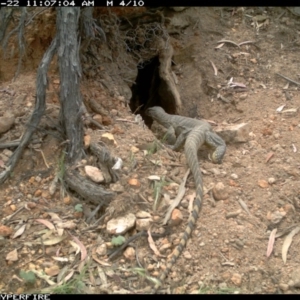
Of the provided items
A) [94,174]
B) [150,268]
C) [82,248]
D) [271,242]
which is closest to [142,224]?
[150,268]

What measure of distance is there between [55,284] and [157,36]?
4179 millimetres

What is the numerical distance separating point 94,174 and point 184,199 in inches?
33.2

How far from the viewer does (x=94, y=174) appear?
4398mm

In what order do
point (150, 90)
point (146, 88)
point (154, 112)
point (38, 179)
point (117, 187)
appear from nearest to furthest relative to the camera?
point (117, 187) < point (38, 179) < point (154, 112) < point (150, 90) < point (146, 88)

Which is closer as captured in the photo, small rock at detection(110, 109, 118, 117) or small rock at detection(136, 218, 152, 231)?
small rock at detection(136, 218, 152, 231)

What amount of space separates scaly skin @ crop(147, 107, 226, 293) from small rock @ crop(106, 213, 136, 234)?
439mm

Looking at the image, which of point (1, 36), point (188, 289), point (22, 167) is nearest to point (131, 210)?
point (188, 289)

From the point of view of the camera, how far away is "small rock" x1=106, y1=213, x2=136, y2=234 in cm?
398

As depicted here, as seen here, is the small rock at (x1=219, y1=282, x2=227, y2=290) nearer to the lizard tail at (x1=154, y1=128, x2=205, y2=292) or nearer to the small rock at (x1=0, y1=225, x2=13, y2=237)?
the lizard tail at (x1=154, y1=128, x2=205, y2=292)

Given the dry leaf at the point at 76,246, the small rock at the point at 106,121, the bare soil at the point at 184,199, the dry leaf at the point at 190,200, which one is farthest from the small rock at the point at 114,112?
the dry leaf at the point at 76,246

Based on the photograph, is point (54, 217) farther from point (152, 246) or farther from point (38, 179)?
point (152, 246)

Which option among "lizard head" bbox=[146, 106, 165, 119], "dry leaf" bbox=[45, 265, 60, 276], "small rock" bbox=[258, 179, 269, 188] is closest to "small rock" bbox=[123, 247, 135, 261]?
"dry leaf" bbox=[45, 265, 60, 276]

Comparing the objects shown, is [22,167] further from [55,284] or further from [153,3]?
[153,3]

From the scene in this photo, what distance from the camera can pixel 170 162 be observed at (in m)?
4.86
